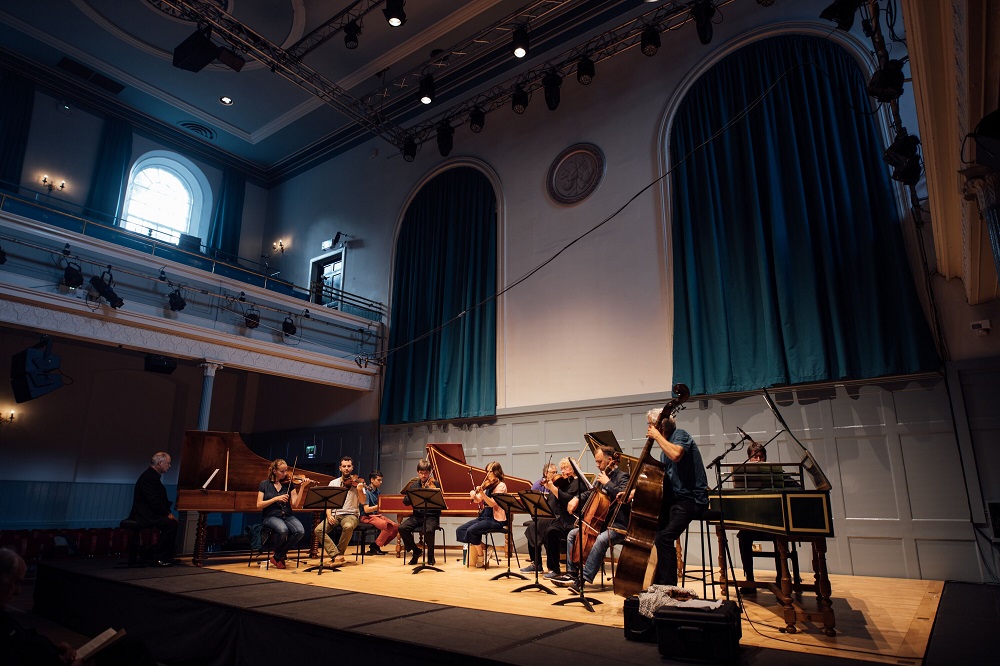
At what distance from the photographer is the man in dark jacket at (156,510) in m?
6.82

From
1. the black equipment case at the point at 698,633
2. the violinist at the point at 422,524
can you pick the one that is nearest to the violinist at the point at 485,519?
the violinist at the point at 422,524

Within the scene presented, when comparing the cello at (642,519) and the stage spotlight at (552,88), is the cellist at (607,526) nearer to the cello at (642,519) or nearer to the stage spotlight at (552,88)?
the cello at (642,519)

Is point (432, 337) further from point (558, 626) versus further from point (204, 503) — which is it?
point (558, 626)

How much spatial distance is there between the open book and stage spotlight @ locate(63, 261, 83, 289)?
288 inches

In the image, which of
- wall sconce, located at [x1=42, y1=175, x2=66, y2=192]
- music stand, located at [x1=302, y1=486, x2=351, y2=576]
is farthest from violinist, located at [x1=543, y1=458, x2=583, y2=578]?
wall sconce, located at [x1=42, y1=175, x2=66, y2=192]

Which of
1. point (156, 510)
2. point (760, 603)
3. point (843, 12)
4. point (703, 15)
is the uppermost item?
point (703, 15)

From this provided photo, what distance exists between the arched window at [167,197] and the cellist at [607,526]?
38.0ft

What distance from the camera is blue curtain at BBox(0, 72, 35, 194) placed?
1164cm

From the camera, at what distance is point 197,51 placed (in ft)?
32.6

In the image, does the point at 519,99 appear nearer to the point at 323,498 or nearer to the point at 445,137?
the point at 445,137

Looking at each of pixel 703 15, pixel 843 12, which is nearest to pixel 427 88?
pixel 703 15

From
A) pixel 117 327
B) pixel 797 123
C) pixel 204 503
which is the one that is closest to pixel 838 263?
pixel 797 123

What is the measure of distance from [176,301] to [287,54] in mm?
4813

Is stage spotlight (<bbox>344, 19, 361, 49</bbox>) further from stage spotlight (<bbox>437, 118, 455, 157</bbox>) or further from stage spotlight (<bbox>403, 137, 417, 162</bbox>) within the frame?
stage spotlight (<bbox>403, 137, 417, 162</bbox>)
